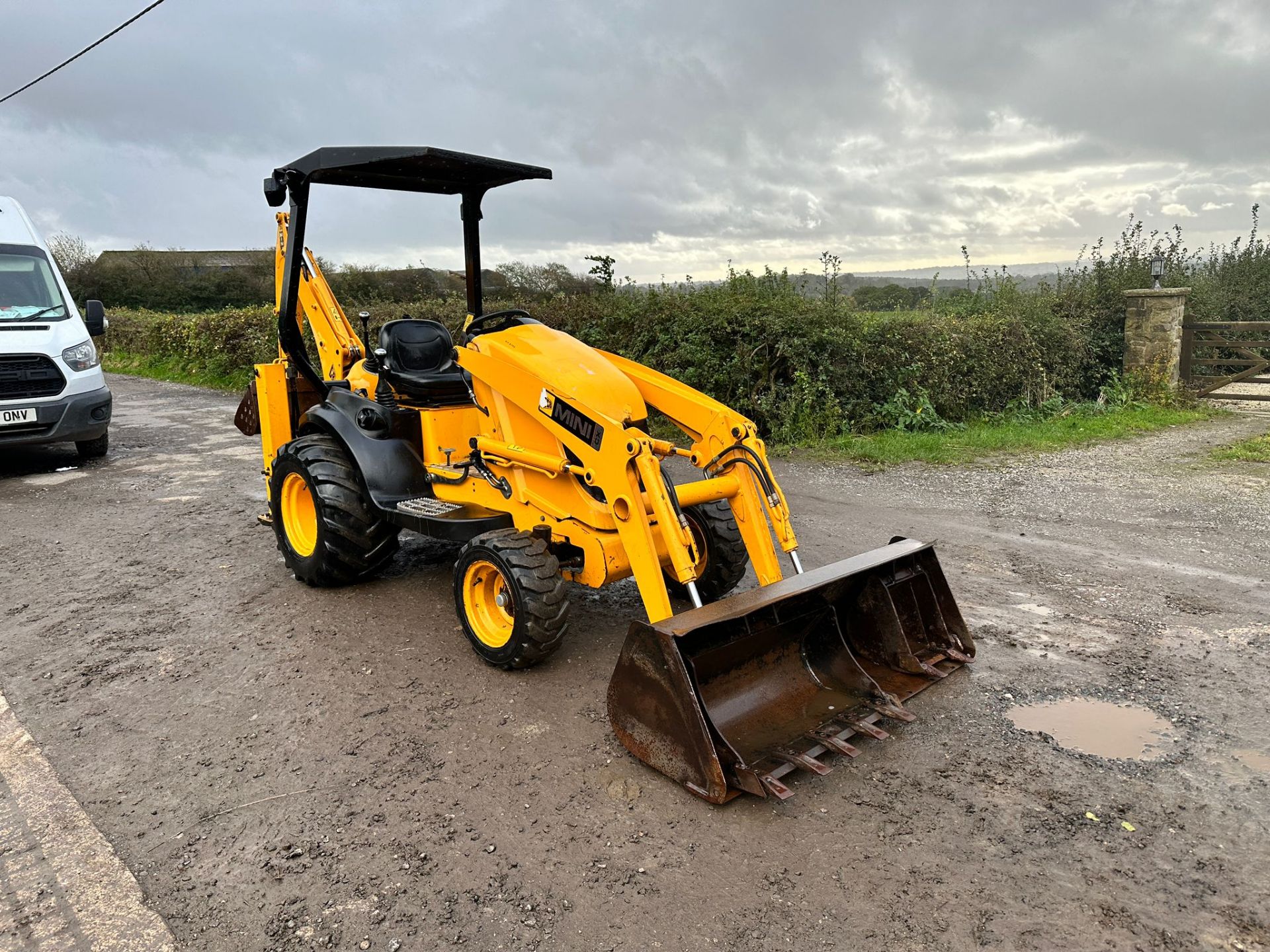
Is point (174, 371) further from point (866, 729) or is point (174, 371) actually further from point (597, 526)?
point (866, 729)

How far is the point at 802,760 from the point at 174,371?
21.1 metres

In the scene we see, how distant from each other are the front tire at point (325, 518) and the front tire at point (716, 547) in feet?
6.13

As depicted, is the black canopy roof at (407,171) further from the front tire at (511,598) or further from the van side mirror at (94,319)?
the van side mirror at (94,319)

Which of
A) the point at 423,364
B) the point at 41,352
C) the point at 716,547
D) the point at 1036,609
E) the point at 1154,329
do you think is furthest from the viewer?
the point at 1154,329

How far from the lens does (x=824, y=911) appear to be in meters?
2.65

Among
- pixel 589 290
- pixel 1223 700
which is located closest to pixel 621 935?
pixel 1223 700

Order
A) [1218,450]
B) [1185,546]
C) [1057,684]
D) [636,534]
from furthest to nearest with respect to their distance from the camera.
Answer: [1218,450]
[1185,546]
[1057,684]
[636,534]

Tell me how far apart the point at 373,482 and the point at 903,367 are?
688cm

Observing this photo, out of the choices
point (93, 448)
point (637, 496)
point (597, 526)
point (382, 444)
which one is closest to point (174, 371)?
point (93, 448)

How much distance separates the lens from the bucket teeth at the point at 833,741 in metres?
3.35

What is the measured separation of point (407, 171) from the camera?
5.34m

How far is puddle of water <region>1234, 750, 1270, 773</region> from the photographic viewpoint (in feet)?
11.0

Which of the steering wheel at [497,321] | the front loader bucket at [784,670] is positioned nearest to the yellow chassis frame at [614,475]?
the steering wheel at [497,321]

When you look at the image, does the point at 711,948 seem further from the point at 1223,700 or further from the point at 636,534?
the point at 1223,700
